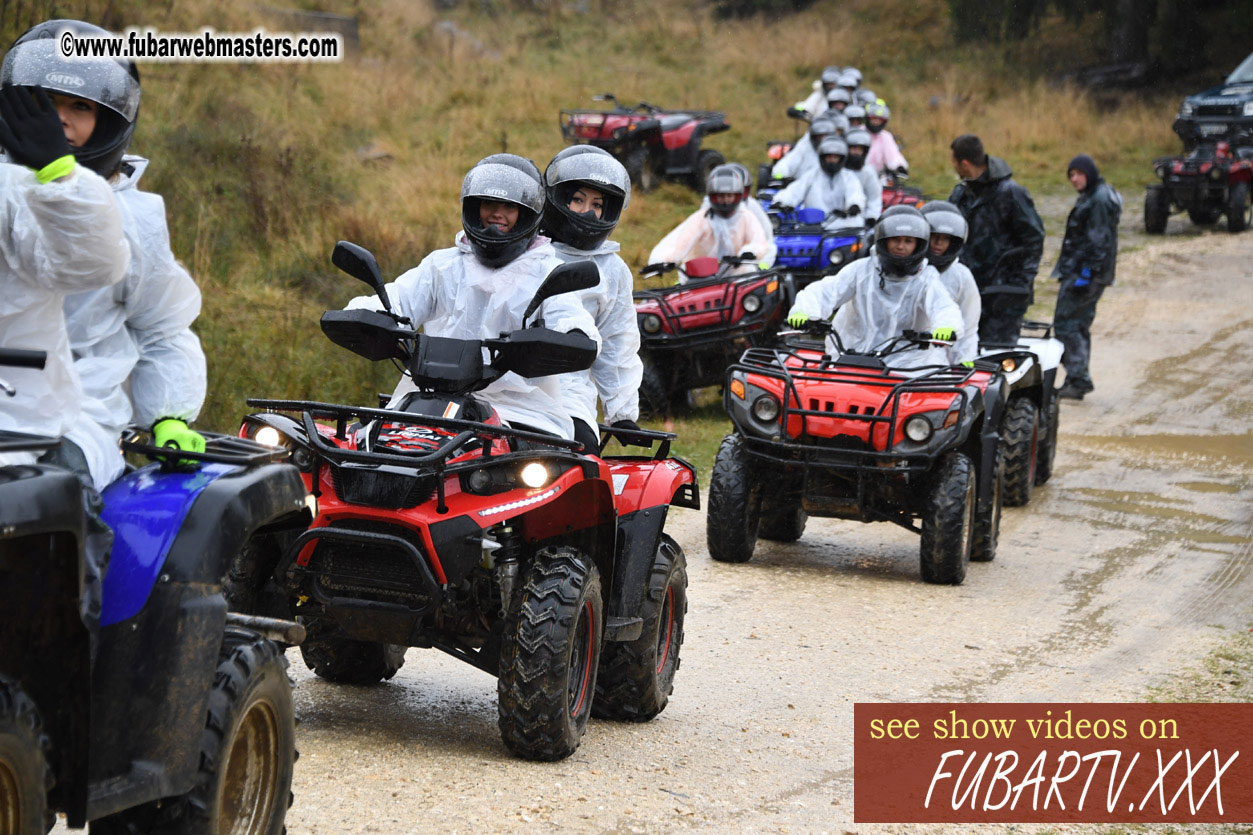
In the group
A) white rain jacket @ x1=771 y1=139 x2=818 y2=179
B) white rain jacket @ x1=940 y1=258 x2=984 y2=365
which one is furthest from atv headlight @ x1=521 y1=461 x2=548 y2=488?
white rain jacket @ x1=771 y1=139 x2=818 y2=179

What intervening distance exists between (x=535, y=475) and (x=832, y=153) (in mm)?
13625

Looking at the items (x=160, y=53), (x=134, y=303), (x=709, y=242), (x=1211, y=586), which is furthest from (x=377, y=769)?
(x=160, y=53)

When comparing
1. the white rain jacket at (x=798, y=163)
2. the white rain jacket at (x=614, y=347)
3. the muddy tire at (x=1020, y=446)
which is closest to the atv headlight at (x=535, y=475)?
the white rain jacket at (x=614, y=347)

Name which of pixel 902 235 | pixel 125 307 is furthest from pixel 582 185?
pixel 902 235

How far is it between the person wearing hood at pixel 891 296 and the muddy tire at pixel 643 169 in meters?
13.7

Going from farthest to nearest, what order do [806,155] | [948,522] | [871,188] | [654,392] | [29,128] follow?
[806,155] < [871,188] < [654,392] < [948,522] < [29,128]

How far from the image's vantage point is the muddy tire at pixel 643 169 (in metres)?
24.3

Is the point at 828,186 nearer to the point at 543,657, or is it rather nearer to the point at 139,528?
the point at 543,657

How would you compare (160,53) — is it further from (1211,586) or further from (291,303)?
(1211,586)

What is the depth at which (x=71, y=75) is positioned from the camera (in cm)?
368

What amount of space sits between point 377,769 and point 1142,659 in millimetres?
4256

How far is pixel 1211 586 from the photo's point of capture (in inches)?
373

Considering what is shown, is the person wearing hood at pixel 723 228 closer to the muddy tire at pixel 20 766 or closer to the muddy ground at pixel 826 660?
the muddy ground at pixel 826 660

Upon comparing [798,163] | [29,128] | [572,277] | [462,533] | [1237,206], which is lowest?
[462,533]
